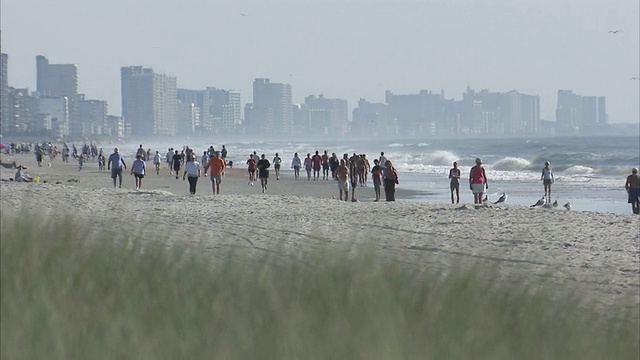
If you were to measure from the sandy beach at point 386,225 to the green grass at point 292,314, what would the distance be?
36 cm

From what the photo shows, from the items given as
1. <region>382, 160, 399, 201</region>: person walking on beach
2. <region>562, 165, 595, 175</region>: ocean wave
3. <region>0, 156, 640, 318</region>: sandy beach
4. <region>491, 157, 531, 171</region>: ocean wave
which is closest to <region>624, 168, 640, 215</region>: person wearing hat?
<region>0, 156, 640, 318</region>: sandy beach

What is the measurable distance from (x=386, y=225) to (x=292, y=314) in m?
11.5

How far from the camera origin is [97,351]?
5441mm

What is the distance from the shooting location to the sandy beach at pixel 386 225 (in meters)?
7.29

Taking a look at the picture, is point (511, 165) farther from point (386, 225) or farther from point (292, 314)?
point (292, 314)

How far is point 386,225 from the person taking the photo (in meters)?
17.2

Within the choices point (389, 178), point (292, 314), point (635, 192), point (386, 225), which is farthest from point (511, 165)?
point (292, 314)

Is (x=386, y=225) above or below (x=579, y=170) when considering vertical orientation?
above

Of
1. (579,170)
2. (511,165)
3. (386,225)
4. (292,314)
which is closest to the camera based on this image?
(292,314)

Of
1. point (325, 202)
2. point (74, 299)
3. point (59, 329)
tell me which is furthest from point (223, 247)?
point (325, 202)

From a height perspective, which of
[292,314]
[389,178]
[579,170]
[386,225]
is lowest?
[579,170]

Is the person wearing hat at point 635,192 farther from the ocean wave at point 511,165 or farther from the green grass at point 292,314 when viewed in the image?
the ocean wave at point 511,165

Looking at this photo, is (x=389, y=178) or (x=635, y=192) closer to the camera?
(x=635, y=192)

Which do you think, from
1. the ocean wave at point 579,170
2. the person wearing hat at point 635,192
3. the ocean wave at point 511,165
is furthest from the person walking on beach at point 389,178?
the ocean wave at point 511,165
